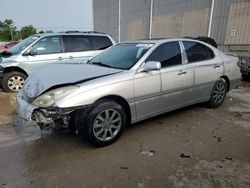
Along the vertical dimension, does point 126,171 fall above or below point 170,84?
below

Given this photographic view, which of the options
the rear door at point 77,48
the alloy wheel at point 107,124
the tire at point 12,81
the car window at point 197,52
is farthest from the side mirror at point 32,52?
the car window at point 197,52

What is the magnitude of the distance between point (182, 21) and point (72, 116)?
14.6 metres

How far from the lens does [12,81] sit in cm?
640

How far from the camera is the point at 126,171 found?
107 inches

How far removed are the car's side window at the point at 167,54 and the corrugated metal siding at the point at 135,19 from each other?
622 inches

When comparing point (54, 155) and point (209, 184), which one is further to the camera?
point (54, 155)

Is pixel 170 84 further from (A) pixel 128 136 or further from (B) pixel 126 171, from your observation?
(B) pixel 126 171

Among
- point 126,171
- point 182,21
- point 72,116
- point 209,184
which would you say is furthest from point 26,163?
point 182,21

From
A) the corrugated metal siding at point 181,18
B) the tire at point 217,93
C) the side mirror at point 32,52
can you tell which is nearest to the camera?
the tire at point 217,93

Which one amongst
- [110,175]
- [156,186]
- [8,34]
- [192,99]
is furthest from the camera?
[8,34]

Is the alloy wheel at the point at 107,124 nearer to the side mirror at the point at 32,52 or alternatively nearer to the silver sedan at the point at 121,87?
the silver sedan at the point at 121,87

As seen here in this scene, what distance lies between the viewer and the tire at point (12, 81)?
6301mm

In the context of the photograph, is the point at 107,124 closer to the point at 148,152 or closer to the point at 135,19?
the point at 148,152

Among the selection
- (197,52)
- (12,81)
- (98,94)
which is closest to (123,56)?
(98,94)
